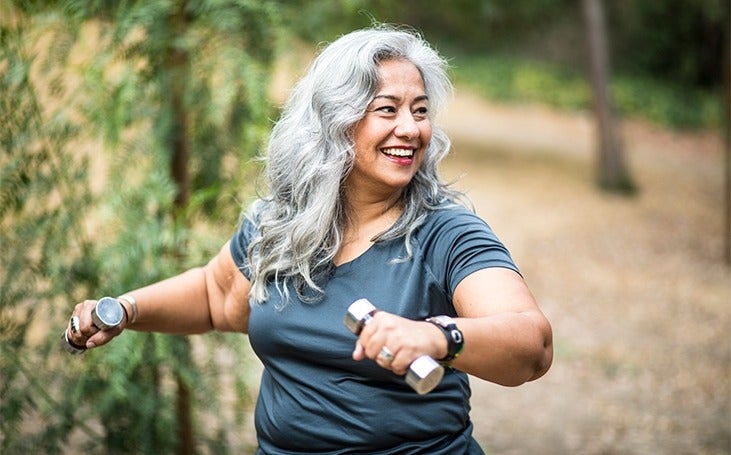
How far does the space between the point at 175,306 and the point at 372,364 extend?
0.73 meters

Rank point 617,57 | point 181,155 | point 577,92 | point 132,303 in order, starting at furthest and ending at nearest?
point 617,57 < point 577,92 < point 181,155 < point 132,303

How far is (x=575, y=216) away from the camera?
45.0 ft

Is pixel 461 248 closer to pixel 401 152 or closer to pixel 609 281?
pixel 401 152

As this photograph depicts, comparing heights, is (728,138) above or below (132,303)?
below

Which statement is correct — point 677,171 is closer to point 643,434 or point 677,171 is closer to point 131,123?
point 643,434

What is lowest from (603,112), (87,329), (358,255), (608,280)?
(608,280)

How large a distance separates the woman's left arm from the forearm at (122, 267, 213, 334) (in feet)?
3.07

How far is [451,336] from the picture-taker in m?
1.72

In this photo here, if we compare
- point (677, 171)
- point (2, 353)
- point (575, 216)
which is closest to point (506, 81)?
point (677, 171)

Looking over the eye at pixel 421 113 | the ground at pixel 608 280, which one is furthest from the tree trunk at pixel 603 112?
the eye at pixel 421 113

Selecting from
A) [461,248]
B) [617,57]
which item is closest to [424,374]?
[461,248]

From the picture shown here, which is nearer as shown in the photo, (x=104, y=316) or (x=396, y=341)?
(x=396, y=341)

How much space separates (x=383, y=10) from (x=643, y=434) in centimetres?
372

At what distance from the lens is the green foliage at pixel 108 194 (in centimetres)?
342
